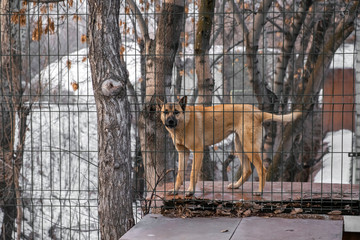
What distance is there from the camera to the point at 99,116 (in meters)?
5.60

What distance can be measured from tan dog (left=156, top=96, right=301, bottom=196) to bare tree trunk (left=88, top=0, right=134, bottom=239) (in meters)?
1.14

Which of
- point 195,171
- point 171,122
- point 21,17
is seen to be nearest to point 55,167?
point 21,17

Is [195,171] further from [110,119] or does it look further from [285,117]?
[110,119]

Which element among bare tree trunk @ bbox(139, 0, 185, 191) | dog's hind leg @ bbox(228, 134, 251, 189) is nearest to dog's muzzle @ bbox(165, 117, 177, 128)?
dog's hind leg @ bbox(228, 134, 251, 189)

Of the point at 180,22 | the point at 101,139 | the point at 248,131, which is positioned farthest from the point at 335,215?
the point at 180,22

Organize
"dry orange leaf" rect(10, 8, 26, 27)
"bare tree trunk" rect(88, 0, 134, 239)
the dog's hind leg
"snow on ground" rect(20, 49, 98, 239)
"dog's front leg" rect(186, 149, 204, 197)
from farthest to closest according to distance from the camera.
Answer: "snow on ground" rect(20, 49, 98, 239) < the dog's hind leg < "dry orange leaf" rect(10, 8, 26, 27) < "dog's front leg" rect(186, 149, 204, 197) < "bare tree trunk" rect(88, 0, 134, 239)

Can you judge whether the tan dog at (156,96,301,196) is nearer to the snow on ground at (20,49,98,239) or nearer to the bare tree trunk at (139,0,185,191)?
the bare tree trunk at (139,0,185,191)

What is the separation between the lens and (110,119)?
5555 mm

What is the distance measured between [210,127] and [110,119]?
6.67 feet

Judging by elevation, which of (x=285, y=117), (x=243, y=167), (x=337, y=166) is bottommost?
(x=337, y=166)

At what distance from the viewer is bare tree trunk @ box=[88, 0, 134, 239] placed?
5.51 meters

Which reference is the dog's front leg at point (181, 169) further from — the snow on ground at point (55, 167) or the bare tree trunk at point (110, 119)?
the snow on ground at point (55, 167)

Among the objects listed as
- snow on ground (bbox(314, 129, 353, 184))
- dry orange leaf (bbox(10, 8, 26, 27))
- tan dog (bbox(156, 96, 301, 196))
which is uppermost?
dry orange leaf (bbox(10, 8, 26, 27))

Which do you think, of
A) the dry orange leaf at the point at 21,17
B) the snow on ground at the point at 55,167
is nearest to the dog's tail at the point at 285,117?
the snow on ground at the point at 55,167
